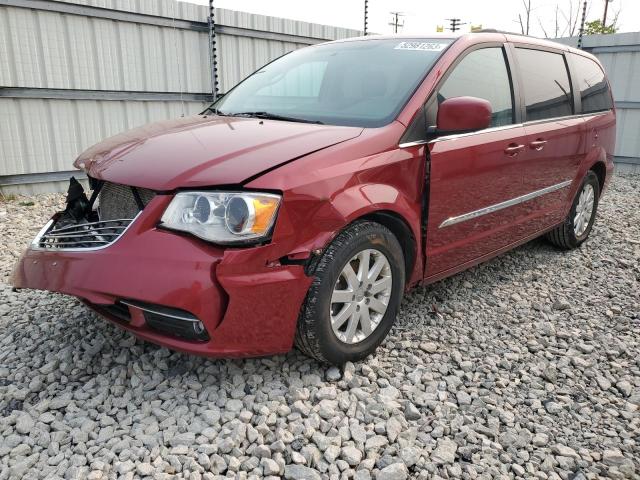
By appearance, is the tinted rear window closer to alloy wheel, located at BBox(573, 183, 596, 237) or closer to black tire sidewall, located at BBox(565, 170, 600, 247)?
black tire sidewall, located at BBox(565, 170, 600, 247)

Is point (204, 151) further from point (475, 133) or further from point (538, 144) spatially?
point (538, 144)

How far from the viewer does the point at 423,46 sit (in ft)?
10.3

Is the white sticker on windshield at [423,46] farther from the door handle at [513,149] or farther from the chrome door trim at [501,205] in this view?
the chrome door trim at [501,205]

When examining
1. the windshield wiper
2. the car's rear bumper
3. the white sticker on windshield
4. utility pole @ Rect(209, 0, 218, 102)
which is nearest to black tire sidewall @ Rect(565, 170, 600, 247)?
the white sticker on windshield

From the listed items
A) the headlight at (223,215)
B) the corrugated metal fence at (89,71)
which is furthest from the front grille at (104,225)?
the corrugated metal fence at (89,71)

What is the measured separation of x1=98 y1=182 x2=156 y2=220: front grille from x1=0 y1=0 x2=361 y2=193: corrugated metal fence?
4200 millimetres

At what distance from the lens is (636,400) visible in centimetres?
252

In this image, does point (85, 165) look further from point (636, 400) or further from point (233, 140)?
point (636, 400)

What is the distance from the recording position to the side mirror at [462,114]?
267 centimetres

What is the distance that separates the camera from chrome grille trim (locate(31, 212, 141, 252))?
2.26 metres

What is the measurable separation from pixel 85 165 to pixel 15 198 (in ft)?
13.2

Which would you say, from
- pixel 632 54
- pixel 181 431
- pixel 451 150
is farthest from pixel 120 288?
pixel 632 54

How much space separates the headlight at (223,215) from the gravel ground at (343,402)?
0.77m

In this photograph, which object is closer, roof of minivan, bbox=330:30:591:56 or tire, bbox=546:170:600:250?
roof of minivan, bbox=330:30:591:56
